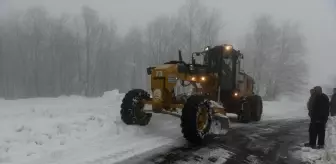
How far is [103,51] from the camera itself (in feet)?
227

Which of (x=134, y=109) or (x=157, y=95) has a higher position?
(x=157, y=95)

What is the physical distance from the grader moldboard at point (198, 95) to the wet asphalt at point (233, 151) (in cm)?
49

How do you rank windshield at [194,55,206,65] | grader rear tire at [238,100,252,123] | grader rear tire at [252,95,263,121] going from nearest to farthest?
1. windshield at [194,55,206,65]
2. grader rear tire at [238,100,252,123]
3. grader rear tire at [252,95,263,121]

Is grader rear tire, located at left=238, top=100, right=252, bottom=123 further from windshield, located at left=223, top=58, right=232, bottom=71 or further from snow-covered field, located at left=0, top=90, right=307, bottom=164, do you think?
snow-covered field, located at left=0, top=90, right=307, bottom=164

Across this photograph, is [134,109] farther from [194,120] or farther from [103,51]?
[103,51]

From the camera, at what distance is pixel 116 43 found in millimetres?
76312

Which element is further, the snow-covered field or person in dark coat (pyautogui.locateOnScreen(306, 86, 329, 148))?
person in dark coat (pyautogui.locateOnScreen(306, 86, 329, 148))

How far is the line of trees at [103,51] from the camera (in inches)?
2069

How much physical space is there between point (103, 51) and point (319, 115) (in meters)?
61.8

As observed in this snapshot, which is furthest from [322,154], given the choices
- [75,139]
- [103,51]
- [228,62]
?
[103,51]

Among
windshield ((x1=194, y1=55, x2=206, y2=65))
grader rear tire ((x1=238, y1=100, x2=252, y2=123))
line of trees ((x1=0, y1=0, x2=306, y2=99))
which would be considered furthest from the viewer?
line of trees ((x1=0, y1=0, x2=306, y2=99))

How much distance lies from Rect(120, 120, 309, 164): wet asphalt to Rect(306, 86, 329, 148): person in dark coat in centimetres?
55

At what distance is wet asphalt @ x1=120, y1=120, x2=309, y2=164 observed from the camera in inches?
303

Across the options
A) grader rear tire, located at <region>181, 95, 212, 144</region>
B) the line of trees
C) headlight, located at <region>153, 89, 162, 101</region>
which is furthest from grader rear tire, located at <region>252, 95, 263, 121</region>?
the line of trees
